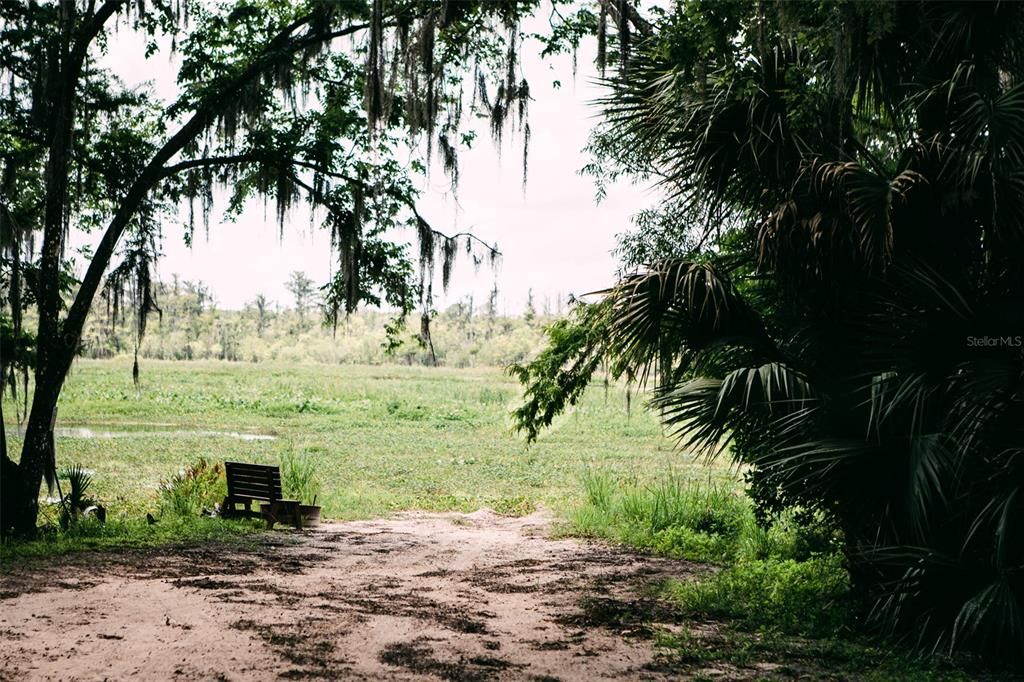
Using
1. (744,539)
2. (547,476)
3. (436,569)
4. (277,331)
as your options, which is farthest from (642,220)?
(277,331)

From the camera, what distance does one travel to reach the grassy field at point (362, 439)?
18.9 metres

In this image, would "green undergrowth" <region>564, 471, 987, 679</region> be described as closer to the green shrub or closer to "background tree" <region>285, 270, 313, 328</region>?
the green shrub

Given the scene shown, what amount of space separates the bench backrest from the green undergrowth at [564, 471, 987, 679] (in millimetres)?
4089

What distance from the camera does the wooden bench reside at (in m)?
12.5

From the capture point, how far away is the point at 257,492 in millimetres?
12641

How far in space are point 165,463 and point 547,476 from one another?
9048 millimetres

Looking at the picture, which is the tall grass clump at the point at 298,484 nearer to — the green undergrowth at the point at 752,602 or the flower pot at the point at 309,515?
the flower pot at the point at 309,515

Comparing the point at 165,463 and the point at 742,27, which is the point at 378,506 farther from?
the point at 742,27

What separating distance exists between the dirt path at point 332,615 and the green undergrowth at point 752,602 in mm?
318

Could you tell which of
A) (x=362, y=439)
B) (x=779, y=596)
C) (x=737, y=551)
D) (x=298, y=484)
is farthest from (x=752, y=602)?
(x=362, y=439)

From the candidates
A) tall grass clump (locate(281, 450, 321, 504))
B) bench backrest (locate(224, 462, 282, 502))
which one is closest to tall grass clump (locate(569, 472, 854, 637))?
bench backrest (locate(224, 462, 282, 502))

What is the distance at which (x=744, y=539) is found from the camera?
10312 mm

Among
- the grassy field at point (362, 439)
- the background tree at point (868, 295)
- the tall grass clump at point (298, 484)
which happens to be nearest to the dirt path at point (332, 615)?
the background tree at point (868, 295)

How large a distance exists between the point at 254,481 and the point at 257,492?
0.16 m
